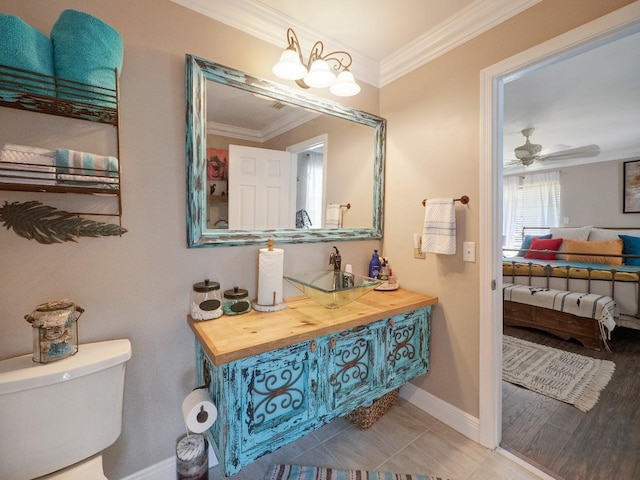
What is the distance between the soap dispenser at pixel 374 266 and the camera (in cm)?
206

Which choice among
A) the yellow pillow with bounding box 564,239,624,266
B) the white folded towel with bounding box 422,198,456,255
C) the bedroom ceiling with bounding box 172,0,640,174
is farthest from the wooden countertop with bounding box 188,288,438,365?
the yellow pillow with bounding box 564,239,624,266

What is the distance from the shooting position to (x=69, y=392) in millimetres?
1007

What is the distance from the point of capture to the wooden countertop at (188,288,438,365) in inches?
42.8

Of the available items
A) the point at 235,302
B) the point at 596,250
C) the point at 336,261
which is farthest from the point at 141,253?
the point at 596,250

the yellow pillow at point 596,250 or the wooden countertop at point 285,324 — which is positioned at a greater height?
the yellow pillow at point 596,250

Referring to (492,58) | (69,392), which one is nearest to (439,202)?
(492,58)

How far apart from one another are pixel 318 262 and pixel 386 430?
1127mm

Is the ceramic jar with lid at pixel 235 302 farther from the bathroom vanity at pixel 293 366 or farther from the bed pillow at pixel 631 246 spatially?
the bed pillow at pixel 631 246

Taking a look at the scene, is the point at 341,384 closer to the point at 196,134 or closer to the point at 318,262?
the point at 318,262

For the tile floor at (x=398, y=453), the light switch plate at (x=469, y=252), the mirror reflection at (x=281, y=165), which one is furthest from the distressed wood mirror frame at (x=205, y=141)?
the tile floor at (x=398, y=453)

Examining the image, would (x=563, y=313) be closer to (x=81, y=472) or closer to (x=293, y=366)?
(x=293, y=366)

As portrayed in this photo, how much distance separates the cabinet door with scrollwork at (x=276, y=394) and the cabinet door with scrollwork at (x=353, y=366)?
12 centimetres

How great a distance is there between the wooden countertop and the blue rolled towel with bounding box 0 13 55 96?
1080 mm

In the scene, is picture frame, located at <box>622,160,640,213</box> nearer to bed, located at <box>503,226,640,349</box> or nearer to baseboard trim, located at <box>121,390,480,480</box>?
bed, located at <box>503,226,640,349</box>
